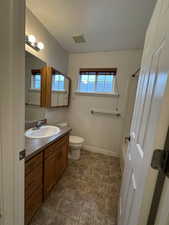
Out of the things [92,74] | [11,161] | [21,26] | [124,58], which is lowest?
[11,161]

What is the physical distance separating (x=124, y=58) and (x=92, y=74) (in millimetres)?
790

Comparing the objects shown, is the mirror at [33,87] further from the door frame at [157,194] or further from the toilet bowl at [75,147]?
the door frame at [157,194]

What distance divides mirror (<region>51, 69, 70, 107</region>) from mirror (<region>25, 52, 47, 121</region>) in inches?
13.1

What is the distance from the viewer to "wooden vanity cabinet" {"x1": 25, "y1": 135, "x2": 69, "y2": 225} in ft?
3.53

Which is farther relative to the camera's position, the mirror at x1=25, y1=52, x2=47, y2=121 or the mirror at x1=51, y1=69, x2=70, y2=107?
the mirror at x1=51, y1=69, x2=70, y2=107

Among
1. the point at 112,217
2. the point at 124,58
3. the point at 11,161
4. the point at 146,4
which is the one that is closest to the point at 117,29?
the point at 146,4

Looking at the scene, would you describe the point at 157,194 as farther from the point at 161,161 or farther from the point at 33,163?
the point at 33,163

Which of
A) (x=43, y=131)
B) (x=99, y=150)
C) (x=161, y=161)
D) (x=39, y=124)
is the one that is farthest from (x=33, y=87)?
(x=99, y=150)

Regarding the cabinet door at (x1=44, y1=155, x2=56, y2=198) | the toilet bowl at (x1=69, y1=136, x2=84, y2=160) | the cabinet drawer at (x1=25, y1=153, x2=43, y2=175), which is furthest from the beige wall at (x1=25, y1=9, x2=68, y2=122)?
the cabinet drawer at (x1=25, y1=153, x2=43, y2=175)

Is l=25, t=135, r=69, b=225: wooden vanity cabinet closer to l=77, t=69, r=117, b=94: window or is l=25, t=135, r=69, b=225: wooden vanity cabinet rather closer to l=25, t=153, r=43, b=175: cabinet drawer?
l=25, t=153, r=43, b=175: cabinet drawer

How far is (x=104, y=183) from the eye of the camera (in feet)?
5.95

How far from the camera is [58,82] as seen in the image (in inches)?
93.0

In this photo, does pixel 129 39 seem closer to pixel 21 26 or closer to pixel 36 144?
pixel 21 26

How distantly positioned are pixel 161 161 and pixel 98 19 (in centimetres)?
191
